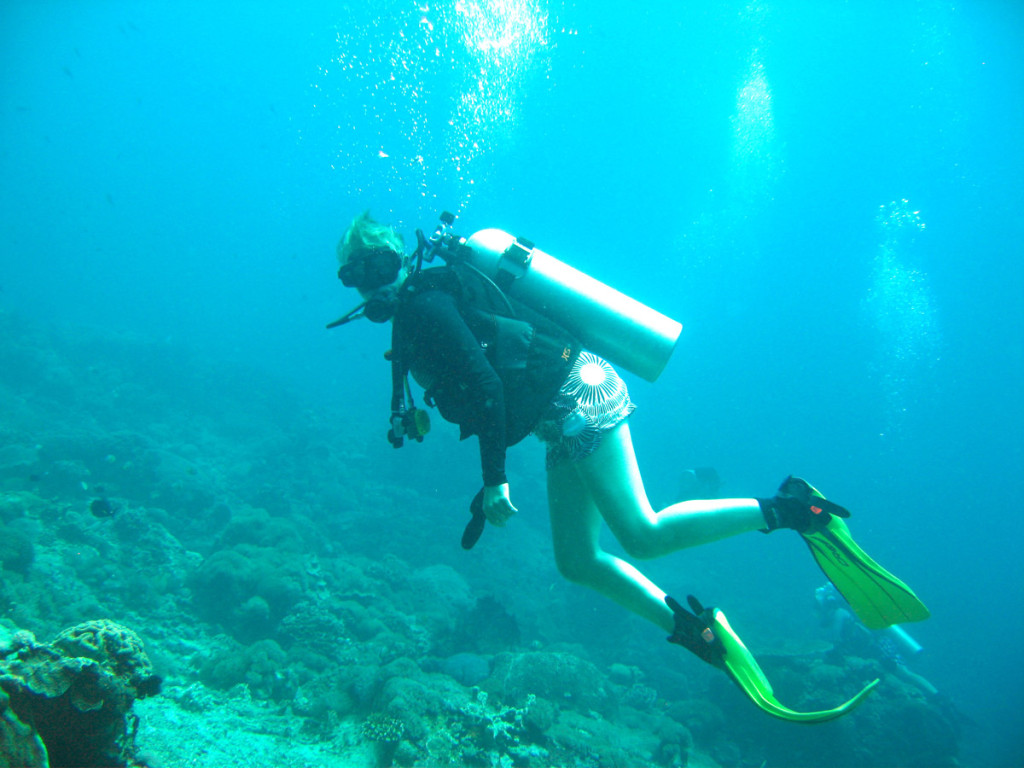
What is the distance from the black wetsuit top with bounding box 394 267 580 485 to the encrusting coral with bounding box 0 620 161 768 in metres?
2.10

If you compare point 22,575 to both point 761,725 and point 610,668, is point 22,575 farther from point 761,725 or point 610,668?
point 761,725

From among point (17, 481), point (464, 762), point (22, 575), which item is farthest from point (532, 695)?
point (17, 481)

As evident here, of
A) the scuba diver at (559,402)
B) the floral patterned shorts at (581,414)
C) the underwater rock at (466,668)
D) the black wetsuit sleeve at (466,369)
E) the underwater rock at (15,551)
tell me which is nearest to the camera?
the black wetsuit sleeve at (466,369)

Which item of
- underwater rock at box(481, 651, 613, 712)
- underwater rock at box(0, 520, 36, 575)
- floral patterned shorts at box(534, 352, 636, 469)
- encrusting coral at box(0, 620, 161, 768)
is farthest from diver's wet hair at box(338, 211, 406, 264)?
underwater rock at box(0, 520, 36, 575)

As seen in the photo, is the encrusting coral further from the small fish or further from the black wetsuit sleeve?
the small fish

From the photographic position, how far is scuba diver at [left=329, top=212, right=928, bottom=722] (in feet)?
7.99

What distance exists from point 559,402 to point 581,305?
90 cm

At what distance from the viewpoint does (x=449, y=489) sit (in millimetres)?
18906

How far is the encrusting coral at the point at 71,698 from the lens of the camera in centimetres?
208

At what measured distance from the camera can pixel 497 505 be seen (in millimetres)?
2357

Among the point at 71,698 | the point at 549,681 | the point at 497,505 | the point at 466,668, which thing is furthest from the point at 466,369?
the point at 549,681

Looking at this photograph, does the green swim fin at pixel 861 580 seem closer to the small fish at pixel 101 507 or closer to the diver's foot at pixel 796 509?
the diver's foot at pixel 796 509

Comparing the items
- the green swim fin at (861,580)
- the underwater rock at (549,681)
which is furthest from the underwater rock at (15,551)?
the green swim fin at (861,580)

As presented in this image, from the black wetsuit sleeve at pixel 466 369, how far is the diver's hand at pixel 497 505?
0.04m
